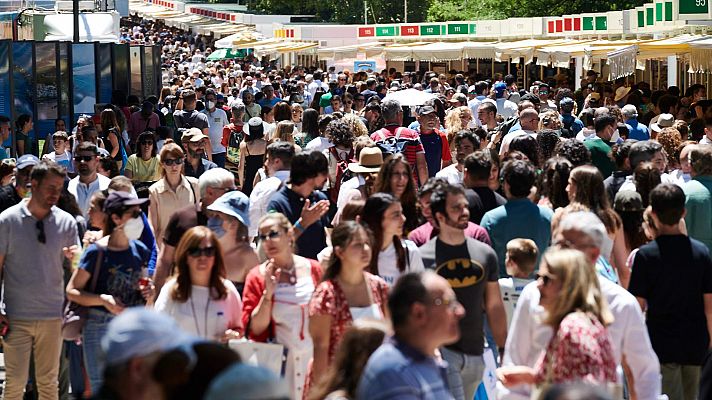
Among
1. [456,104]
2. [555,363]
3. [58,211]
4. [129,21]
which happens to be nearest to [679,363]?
[555,363]

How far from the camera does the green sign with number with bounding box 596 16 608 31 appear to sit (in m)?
34.2

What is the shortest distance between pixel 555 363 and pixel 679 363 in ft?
7.80

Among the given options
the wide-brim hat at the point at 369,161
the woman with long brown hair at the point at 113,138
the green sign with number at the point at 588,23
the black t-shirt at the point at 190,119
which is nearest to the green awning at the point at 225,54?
the green sign with number at the point at 588,23

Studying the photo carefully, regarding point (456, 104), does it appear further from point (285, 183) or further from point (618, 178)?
point (285, 183)

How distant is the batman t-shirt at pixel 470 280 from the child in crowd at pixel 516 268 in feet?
1.14

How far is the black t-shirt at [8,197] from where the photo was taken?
10.2 m

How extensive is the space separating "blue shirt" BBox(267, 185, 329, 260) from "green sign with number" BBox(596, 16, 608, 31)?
25.8 metres

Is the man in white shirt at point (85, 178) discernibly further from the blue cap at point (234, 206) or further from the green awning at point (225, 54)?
the green awning at point (225, 54)

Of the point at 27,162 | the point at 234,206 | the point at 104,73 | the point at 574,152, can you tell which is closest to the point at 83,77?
the point at 104,73

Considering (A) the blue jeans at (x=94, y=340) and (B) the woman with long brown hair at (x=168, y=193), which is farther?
(B) the woman with long brown hair at (x=168, y=193)

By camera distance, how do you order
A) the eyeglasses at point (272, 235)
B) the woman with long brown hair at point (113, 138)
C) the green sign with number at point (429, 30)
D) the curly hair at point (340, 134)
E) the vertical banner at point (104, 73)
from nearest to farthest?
1. the eyeglasses at point (272, 235)
2. the curly hair at point (340, 134)
3. the woman with long brown hair at point (113, 138)
4. the vertical banner at point (104, 73)
5. the green sign with number at point (429, 30)

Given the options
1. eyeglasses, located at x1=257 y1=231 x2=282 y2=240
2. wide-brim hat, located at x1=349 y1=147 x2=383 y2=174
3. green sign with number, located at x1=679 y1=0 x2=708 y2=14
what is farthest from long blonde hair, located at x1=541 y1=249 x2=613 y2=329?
green sign with number, located at x1=679 y1=0 x2=708 y2=14

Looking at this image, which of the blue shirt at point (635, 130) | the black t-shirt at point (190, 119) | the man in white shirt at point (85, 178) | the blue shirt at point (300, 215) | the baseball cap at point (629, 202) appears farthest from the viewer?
the black t-shirt at point (190, 119)

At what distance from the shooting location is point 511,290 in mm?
8047
